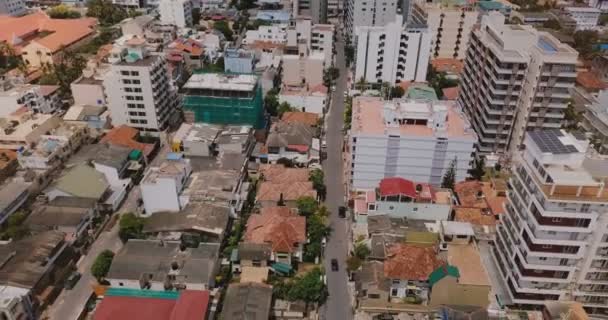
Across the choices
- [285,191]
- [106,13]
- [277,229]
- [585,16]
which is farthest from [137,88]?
[585,16]

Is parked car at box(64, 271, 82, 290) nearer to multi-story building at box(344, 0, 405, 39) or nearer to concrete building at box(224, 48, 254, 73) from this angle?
concrete building at box(224, 48, 254, 73)

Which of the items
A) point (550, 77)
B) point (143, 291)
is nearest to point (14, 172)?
point (143, 291)

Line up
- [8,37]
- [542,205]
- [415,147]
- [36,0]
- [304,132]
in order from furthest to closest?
1. [36,0]
2. [8,37]
3. [304,132]
4. [415,147]
5. [542,205]

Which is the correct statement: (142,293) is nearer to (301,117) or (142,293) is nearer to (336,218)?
(336,218)

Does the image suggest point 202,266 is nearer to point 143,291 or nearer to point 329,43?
point 143,291

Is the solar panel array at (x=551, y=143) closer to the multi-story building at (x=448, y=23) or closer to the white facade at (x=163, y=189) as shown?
the white facade at (x=163, y=189)

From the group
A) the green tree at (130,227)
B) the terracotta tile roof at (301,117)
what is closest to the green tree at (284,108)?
the terracotta tile roof at (301,117)

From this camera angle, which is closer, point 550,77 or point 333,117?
point 550,77

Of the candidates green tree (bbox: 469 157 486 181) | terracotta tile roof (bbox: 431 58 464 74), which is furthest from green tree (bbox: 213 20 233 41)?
green tree (bbox: 469 157 486 181)

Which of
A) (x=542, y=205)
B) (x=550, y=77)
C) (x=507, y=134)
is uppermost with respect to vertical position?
(x=550, y=77)
